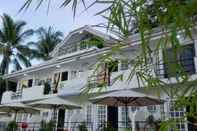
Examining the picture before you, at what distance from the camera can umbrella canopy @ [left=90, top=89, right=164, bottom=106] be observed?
11.1 m

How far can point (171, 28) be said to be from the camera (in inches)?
59.1

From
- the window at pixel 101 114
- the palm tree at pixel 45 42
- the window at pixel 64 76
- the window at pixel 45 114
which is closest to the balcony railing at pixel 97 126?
the window at pixel 101 114

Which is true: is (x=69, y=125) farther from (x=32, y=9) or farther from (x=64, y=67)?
(x=32, y=9)

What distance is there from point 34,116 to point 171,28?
21.8 m

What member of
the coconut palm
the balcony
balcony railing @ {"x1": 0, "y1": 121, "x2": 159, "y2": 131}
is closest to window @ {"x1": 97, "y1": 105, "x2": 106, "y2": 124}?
balcony railing @ {"x1": 0, "y1": 121, "x2": 159, "y2": 131}

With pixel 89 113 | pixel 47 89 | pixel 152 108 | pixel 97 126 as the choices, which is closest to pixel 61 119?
pixel 47 89

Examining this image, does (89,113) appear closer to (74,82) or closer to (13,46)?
(74,82)

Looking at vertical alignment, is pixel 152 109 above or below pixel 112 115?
above

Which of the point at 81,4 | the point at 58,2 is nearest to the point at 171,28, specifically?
the point at 81,4

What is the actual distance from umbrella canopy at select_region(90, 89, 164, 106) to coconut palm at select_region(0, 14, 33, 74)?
2499 cm

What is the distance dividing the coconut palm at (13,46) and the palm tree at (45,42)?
4.71 ft

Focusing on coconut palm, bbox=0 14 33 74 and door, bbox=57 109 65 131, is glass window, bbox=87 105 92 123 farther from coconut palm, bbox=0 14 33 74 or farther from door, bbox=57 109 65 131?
coconut palm, bbox=0 14 33 74

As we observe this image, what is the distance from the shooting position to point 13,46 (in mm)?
35875

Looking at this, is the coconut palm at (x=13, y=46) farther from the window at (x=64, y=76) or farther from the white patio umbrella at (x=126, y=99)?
the white patio umbrella at (x=126, y=99)
